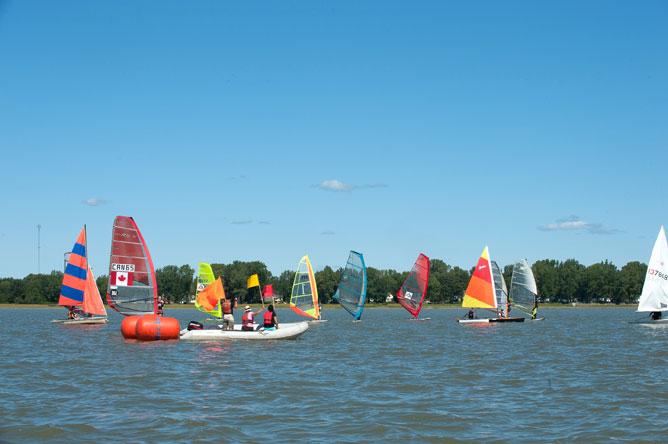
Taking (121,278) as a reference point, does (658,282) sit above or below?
below

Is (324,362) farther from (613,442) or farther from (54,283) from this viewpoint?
(54,283)

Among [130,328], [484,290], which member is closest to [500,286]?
[484,290]

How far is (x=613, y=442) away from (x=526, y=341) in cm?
2455

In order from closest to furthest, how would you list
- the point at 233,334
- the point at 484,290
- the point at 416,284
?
the point at 233,334
the point at 484,290
the point at 416,284

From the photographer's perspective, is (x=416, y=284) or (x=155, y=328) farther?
(x=416, y=284)

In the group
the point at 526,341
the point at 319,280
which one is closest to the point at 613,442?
the point at 526,341

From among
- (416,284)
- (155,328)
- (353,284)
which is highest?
Answer: (353,284)

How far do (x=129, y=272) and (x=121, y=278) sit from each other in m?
0.51

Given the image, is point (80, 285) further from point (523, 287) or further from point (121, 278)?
point (523, 287)

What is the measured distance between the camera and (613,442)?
496 inches

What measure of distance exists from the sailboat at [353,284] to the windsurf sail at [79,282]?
19067 mm

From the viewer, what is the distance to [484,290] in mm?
53562

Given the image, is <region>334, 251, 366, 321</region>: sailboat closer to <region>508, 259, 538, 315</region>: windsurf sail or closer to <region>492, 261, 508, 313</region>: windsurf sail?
<region>492, 261, 508, 313</region>: windsurf sail

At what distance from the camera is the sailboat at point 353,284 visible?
53.8 meters
